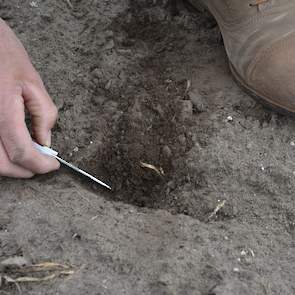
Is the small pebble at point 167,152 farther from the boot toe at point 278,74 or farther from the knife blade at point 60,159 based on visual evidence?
the boot toe at point 278,74

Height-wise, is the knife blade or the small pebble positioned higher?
the knife blade

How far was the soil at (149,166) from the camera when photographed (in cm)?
150

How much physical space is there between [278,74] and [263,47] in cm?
10

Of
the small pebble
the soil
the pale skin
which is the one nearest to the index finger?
the pale skin

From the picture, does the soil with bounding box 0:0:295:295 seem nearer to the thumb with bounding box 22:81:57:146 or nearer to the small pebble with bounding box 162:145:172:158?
the small pebble with bounding box 162:145:172:158

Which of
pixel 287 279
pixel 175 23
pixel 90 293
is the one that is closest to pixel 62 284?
pixel 90 293

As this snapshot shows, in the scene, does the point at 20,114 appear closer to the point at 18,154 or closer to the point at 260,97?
the point at 18,154

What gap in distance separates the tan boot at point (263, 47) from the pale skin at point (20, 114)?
25.2 inches

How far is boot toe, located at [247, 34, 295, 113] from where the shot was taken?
1.93m

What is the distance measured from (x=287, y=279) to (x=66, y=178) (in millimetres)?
653

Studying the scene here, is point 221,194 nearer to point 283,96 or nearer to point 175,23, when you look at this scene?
point 283,96

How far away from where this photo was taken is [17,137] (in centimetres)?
162

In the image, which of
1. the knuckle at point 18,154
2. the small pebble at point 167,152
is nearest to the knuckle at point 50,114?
the knuckle at point 18,154

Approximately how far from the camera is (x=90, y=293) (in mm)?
1429
